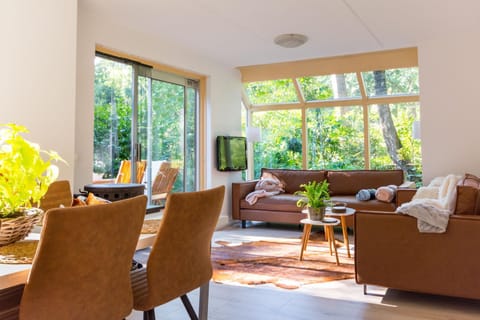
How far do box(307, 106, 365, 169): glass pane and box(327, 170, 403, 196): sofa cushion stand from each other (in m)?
0.47

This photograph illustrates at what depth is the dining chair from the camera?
1574 mm

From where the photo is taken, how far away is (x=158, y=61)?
187 inches

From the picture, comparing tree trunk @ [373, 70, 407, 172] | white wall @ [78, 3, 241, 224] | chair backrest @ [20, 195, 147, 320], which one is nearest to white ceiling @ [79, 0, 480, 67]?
white wall @ [78, 3, 241, 224]

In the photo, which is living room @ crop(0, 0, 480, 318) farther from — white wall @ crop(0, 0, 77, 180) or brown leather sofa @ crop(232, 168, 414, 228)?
brown leather sofa @ crop(232, 168, 414, 228)

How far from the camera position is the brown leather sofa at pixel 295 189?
211 inches

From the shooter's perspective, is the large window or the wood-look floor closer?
the wood-look floor

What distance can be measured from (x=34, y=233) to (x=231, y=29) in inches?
129

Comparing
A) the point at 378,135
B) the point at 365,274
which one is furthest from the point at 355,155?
the point at 365,274

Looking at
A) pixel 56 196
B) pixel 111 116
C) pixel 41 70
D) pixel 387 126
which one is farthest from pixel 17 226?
pixel 387 126

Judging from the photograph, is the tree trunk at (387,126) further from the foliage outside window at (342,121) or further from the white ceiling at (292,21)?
the white ceiling at (292,21)

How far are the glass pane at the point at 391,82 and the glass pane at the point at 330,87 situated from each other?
22cm

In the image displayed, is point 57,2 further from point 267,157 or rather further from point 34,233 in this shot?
point 267,157

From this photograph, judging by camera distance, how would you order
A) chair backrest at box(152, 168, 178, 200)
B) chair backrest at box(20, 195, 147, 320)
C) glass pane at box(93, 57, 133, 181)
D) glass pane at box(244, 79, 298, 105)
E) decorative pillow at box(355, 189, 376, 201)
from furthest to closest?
glass pane at box(244, 79, 298, 105)
decorative pillow at box(355, 189, 376, 201)
chair backrest at box(152, 168, 178, 200)
glass pane at box(93, 57, 133, 181)
chair backrest at box(20, 195, 147, 320)

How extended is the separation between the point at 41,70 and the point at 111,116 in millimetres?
1291
